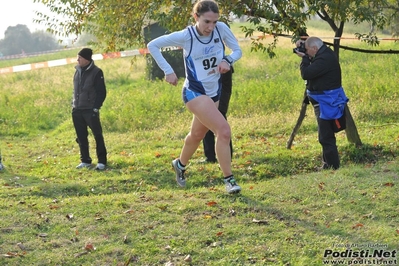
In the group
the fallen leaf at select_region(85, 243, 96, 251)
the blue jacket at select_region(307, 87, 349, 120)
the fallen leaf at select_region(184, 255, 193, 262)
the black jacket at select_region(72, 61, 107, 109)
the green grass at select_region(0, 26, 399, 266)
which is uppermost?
the black jacket at select_region(72, 61, 107, 109)

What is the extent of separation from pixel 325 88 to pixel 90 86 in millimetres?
3876

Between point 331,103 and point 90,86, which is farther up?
point 90,86

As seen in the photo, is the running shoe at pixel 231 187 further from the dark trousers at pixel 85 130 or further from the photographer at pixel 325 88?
the dark trousers at pixel 85 130

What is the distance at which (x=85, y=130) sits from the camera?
36.2 feet

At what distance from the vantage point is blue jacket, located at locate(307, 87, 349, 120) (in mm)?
8812

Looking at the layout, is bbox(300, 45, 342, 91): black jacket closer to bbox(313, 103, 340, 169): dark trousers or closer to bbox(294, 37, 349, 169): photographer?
bbox(294, 37, 349, 169): photographer

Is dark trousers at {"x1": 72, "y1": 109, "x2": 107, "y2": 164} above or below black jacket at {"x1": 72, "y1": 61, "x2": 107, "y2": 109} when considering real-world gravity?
below

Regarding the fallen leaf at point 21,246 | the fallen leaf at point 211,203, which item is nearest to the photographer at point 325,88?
the fallen leaf at point 211,203

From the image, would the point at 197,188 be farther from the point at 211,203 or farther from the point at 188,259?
the point at 188,259

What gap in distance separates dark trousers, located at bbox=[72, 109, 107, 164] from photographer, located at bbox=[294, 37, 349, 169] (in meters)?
3.66

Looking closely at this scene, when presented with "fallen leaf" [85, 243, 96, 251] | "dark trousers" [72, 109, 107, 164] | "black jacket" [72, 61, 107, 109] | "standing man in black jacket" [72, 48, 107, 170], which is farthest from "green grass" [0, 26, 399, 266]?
"black jacket" [72, 61, 107, 109]

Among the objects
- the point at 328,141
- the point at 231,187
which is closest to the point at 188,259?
the point at 231,187

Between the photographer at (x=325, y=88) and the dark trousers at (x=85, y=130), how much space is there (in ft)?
12.0

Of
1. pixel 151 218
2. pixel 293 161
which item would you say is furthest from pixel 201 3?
pixel 293 161
